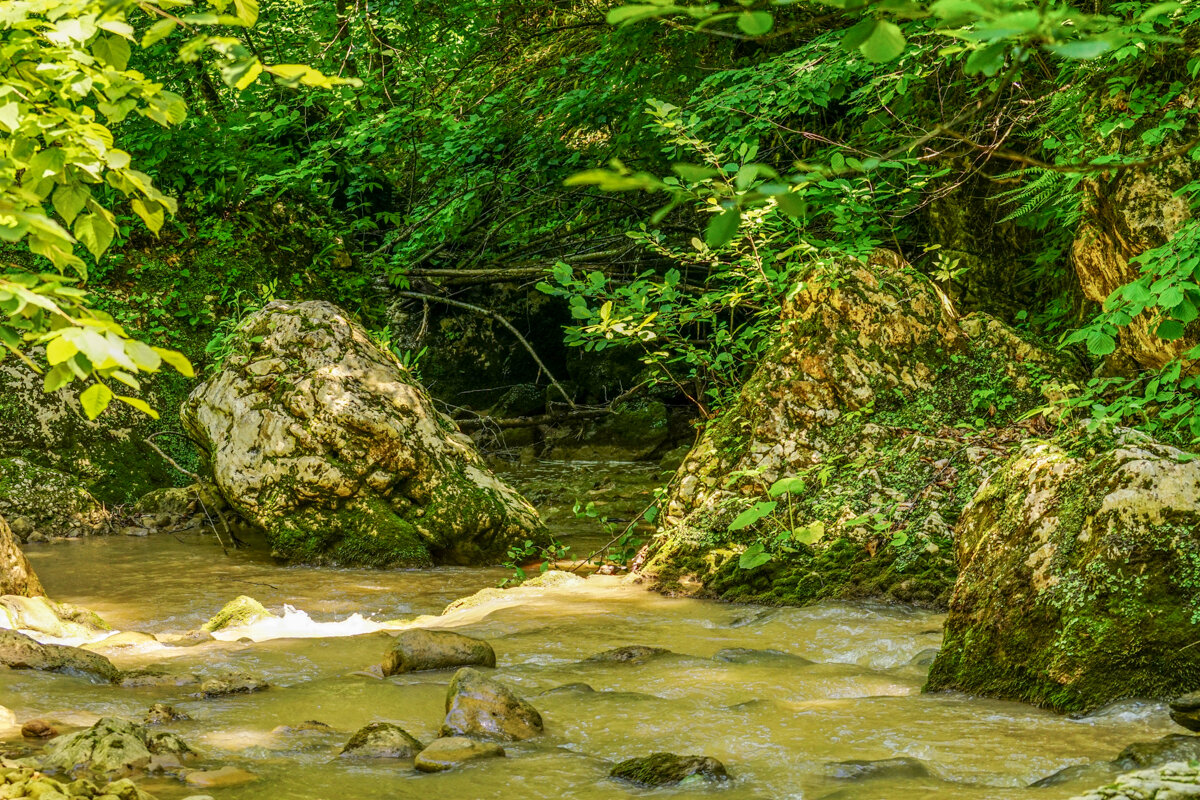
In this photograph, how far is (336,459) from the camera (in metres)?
7.42

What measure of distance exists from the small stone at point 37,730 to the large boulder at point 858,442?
3.34 m

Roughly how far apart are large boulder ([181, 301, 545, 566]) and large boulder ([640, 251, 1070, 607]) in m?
1.86

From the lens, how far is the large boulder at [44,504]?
8164 mm

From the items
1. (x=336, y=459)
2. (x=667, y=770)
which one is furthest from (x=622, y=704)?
(x=336, y=459)

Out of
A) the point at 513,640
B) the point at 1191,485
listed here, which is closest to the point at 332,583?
the point at 513,640

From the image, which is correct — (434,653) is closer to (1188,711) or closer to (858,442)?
(1188,711)

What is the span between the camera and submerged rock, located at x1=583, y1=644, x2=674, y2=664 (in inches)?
173

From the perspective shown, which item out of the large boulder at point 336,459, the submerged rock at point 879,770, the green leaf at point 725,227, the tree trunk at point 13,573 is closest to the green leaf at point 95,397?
the green leaf at point 725,227

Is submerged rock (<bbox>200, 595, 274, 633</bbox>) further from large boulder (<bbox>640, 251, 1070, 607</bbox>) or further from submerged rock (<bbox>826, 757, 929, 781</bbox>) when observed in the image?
submerged rock (<bbox>826, 757, 929, 781</bbox>)

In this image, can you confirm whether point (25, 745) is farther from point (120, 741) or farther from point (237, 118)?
point (237, 118)

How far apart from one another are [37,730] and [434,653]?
1.59m

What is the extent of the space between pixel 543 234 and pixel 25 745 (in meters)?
8.86

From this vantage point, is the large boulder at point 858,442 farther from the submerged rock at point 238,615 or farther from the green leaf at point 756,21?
the green leaf at point 756,21

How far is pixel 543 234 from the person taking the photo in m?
11.4
